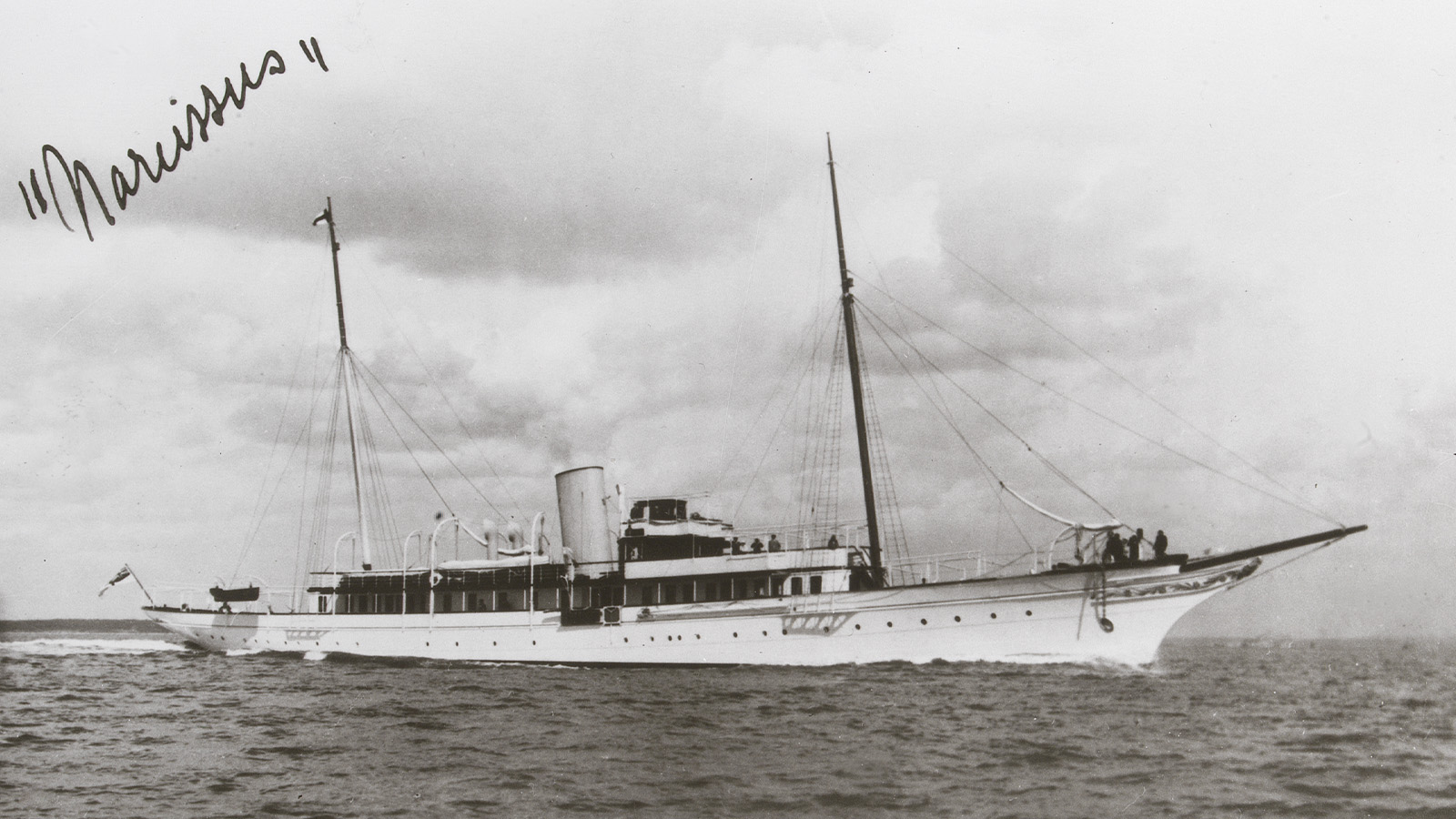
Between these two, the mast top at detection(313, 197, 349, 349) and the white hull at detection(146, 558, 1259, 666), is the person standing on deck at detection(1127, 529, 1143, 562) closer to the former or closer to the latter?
the white hull at detection(146, 558, 1259, 666)

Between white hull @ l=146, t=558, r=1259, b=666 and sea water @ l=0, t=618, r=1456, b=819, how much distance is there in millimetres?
794

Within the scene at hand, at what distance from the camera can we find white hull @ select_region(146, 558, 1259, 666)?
29.8 m

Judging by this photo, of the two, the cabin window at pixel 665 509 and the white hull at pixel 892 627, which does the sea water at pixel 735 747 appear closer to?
the white hull at pixel 892 627

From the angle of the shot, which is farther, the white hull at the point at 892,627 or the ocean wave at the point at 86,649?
the ocean wave at the point at 86,649

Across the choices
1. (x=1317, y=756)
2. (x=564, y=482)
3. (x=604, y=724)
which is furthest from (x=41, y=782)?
(x=564, y=482)

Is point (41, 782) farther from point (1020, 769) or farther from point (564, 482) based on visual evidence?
point (564, 482)

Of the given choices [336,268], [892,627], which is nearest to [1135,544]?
[892,627]

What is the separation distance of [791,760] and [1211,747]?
312 inches

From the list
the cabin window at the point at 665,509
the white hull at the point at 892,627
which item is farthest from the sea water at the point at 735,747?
the cabin window at the point at 665,509

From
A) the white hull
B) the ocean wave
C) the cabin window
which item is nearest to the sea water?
the white hull

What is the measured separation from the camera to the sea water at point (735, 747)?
49.1ft

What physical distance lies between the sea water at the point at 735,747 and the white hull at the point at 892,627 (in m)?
0.79

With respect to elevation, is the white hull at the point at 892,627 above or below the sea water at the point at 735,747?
above

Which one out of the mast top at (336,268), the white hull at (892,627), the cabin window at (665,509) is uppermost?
the mast top at (336,268)
